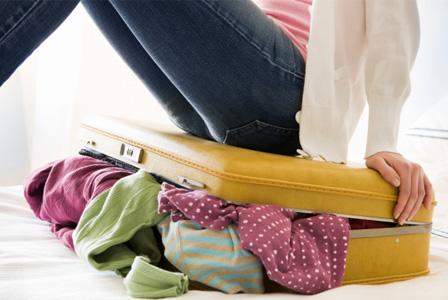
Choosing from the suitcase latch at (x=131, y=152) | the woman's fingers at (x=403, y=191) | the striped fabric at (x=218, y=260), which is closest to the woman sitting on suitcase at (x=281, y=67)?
the woman's fingers at (x=403, y=191)

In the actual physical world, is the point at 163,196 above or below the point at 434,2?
below

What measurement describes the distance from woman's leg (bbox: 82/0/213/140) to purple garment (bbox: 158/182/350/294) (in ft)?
0.93

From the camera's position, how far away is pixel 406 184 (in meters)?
0.73

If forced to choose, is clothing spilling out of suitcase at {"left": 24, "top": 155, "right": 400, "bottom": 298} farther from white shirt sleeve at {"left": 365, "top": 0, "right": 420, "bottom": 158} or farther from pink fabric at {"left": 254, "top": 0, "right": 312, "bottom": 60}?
pink fabric at {"left": 254, "top": 0, "right": 312, "bottom": 60}

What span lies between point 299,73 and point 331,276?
312 millimetres

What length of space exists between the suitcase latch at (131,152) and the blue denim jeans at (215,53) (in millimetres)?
123

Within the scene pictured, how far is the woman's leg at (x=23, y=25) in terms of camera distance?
58cm

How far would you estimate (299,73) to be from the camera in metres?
0.80

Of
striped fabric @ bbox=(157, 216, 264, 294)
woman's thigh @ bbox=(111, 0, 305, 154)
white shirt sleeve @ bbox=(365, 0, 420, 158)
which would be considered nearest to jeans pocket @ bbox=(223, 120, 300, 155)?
woman's thigh @ bbox=(111, 0, 305, 154)

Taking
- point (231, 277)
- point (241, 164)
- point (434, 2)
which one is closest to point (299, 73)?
point (241, 164)

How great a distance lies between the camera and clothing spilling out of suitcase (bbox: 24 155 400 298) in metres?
0.60

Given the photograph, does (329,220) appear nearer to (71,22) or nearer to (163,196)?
(163,196)

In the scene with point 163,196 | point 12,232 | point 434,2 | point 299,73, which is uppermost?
point 434,2

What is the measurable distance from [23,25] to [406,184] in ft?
1.74
